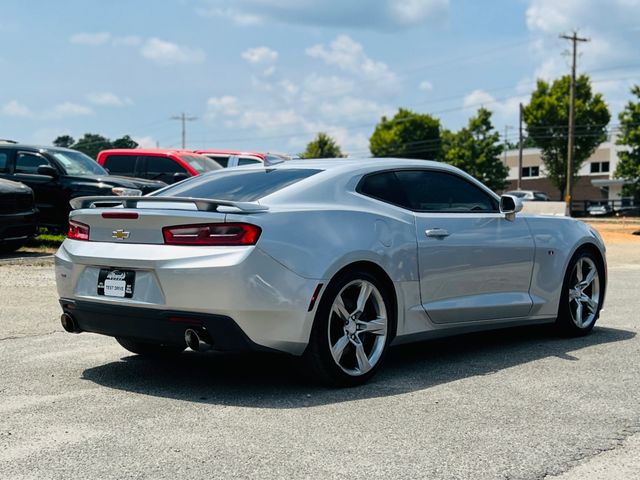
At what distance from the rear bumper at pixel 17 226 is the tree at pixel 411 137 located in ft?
277

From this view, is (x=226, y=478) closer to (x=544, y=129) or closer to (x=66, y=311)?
(x=66, y=311)

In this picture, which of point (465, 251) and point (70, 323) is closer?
point (70, 323)

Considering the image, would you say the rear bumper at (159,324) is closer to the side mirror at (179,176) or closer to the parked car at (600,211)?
the side mirror at (179,176)

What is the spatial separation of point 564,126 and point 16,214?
61.1 meters

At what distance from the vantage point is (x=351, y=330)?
19.5 feet

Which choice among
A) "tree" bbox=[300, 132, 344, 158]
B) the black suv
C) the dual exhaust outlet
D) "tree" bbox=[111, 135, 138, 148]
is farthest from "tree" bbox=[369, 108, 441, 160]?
the dual exhaust outlet

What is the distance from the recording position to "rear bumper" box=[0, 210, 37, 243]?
1418 centimetres

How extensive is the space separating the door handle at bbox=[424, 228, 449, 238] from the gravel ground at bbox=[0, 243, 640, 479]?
37.9 inches

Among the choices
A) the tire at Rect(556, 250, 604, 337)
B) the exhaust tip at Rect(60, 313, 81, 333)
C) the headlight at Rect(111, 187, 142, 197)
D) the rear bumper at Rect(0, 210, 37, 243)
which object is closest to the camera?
the exhaust tip at Rect(60, 313, 81, 333)

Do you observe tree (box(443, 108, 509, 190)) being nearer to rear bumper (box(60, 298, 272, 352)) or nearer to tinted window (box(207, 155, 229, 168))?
tinted window (box(207, 155, 229, 168))

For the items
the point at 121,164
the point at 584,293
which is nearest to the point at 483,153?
the point at 121,164

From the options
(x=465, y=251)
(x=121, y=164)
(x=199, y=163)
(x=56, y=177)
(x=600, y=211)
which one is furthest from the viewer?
(x=600, y=211)

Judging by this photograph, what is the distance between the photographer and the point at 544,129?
71.1 metres

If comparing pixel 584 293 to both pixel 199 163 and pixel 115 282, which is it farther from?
pixel 199 163
